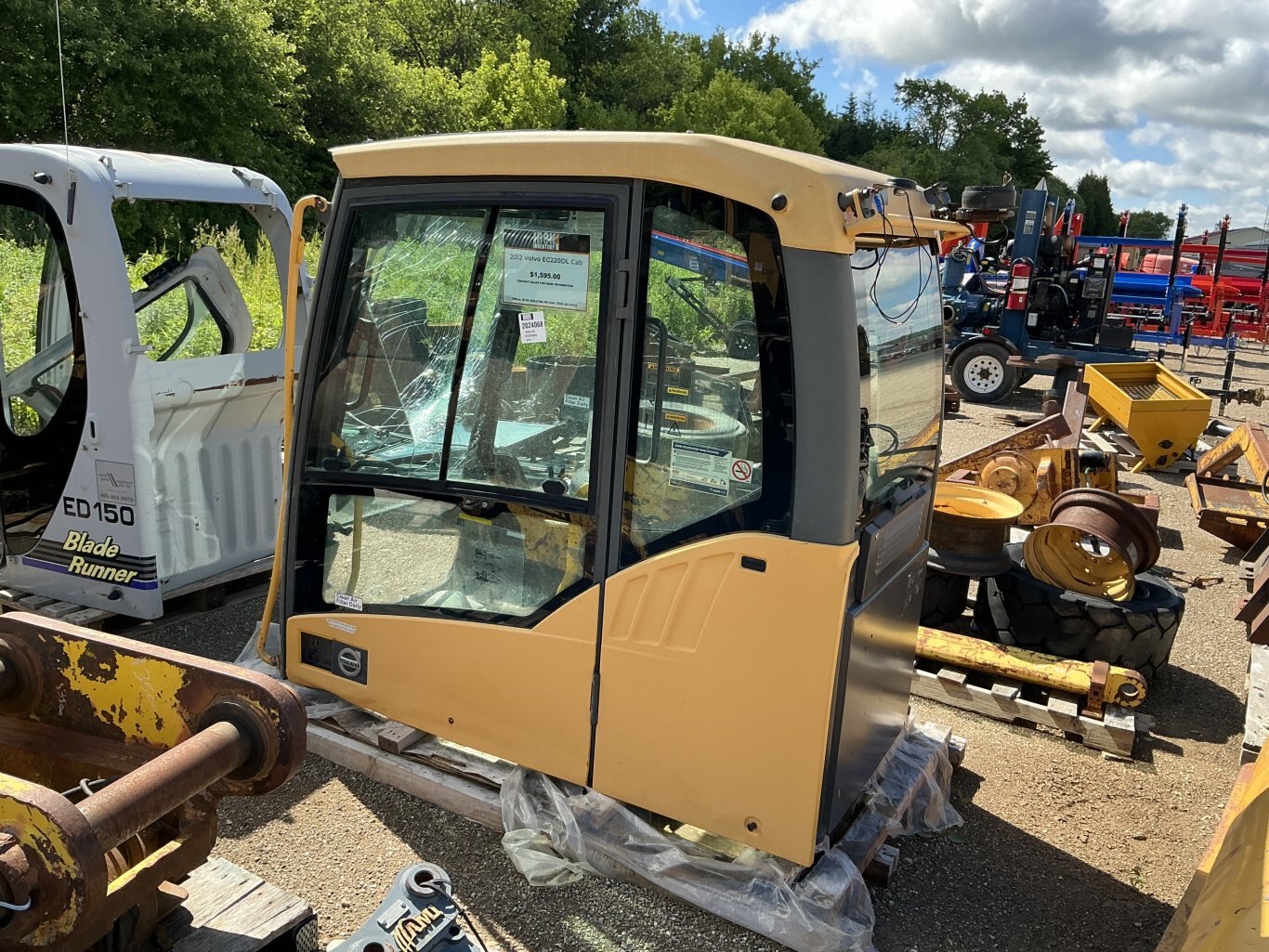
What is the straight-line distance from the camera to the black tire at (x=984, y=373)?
1304 cm

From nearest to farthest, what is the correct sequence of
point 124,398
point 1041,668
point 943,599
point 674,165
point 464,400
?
point 674,165, point 464,400, point 124,398, point 1041,668, point 943,599

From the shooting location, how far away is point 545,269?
2.89 metres

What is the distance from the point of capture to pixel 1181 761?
4.28m

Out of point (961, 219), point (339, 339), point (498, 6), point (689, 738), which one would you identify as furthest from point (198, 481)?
point (498, 6)

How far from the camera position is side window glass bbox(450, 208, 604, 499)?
2.84m

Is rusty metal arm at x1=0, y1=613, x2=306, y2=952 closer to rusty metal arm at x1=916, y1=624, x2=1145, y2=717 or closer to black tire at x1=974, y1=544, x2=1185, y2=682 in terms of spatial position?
rusty metal arm at x1=916, y1=624, x2=1145, y2=717

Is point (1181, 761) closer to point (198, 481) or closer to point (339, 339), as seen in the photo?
point (339, 339)

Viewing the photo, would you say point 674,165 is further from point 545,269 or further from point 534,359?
point 534,359

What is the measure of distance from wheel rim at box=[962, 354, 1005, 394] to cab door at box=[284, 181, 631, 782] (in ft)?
37.6

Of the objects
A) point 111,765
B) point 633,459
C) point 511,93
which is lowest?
point 111,765

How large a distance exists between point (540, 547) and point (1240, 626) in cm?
500

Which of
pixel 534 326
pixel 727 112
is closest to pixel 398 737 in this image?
pixel 534 326

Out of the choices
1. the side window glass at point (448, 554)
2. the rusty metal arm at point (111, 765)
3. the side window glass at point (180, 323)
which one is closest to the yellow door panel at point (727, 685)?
the side window glass at point (448, 554)

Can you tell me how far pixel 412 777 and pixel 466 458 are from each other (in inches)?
47.5
